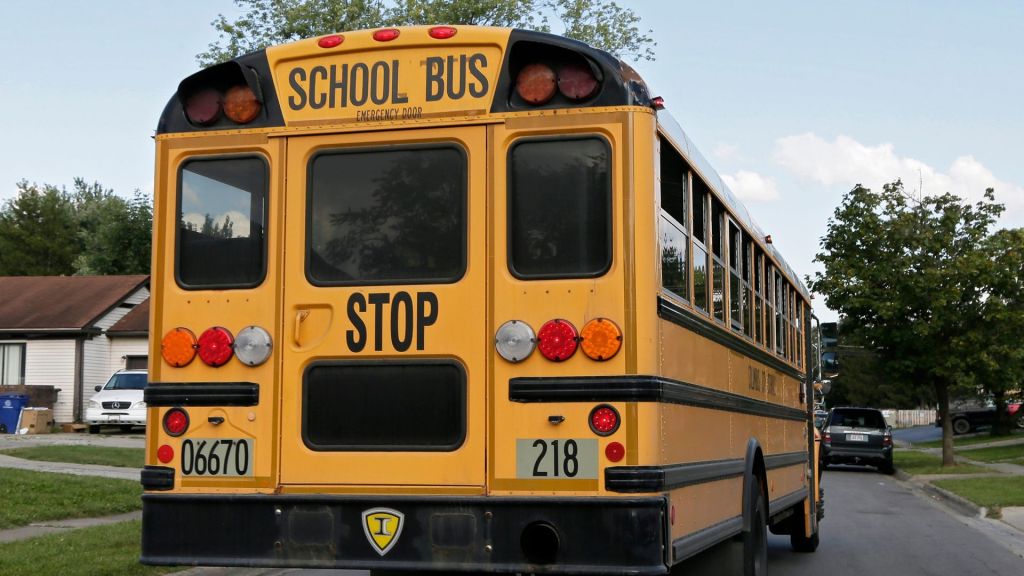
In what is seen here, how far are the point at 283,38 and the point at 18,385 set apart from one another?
16511 millimetres

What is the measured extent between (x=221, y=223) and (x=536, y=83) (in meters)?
1.73

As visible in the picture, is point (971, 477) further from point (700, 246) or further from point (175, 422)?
point (175, 422)

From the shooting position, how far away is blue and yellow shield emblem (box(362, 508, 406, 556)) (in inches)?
233

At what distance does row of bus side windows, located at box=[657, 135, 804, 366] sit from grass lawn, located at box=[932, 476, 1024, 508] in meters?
10.4

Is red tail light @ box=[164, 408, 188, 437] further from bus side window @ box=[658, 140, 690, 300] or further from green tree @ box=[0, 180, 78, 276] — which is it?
green tree @ box=[0, 180, 78, 276]

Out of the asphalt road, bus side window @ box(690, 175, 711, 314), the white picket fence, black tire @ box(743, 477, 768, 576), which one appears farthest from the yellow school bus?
the white picket fence

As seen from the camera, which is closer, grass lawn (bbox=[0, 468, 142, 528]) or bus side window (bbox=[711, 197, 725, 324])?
bus side window (bbox=[711, 197, 725, 324])

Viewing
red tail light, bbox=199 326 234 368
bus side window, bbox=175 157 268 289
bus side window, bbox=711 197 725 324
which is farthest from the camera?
bus side window, bbox=711 197 725 324

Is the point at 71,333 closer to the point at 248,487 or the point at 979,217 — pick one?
the point at 979,217

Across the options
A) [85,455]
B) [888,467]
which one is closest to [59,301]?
[85,455]

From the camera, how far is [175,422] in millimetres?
6289

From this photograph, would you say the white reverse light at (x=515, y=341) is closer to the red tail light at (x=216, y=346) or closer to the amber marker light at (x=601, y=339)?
the amber marker light at (x=601, y=339)

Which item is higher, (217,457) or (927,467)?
(217,457)

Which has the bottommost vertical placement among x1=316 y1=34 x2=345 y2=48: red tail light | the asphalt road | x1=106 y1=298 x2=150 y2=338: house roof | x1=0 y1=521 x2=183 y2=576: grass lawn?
the asphalt road
